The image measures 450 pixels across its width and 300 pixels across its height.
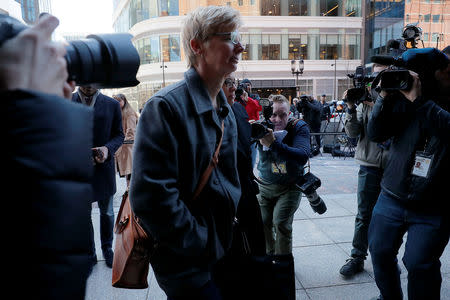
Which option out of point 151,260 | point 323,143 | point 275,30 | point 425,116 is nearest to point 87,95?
point 151,260

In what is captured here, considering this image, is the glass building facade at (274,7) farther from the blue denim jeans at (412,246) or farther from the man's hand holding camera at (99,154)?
the blue denim jeans at (412,246)

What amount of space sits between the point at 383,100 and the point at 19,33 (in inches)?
94.4

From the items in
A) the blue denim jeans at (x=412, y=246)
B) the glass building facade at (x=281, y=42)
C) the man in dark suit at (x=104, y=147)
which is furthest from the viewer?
the glass building facade at (x=281, y=42)

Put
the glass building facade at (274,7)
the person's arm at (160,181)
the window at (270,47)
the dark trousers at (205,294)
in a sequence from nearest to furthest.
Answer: the person's arm at (160,181) < the dark trousers at (205,294) < the window at (270,47) < the glass building facade at (274,7)

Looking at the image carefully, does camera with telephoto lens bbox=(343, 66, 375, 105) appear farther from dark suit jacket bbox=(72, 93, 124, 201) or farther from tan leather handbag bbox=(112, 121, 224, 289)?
dark suit jacket bbox=(72, 93, 124, 201)

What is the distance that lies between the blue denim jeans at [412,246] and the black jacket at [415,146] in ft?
0.27

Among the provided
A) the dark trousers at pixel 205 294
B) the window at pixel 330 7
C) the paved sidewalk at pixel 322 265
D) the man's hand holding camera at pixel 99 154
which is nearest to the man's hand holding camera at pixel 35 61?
Answer: the dark trousers at pixel 205 294

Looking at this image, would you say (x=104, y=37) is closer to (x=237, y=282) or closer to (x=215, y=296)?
(x=215, y=296)

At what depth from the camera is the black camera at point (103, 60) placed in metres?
0.86

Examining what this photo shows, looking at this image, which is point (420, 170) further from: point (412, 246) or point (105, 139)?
point (105, 139)

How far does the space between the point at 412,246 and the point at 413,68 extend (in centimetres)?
121

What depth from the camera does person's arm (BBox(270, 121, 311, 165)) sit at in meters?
3.06

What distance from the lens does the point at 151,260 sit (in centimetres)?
167

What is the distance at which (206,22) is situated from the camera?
1.67 meters
